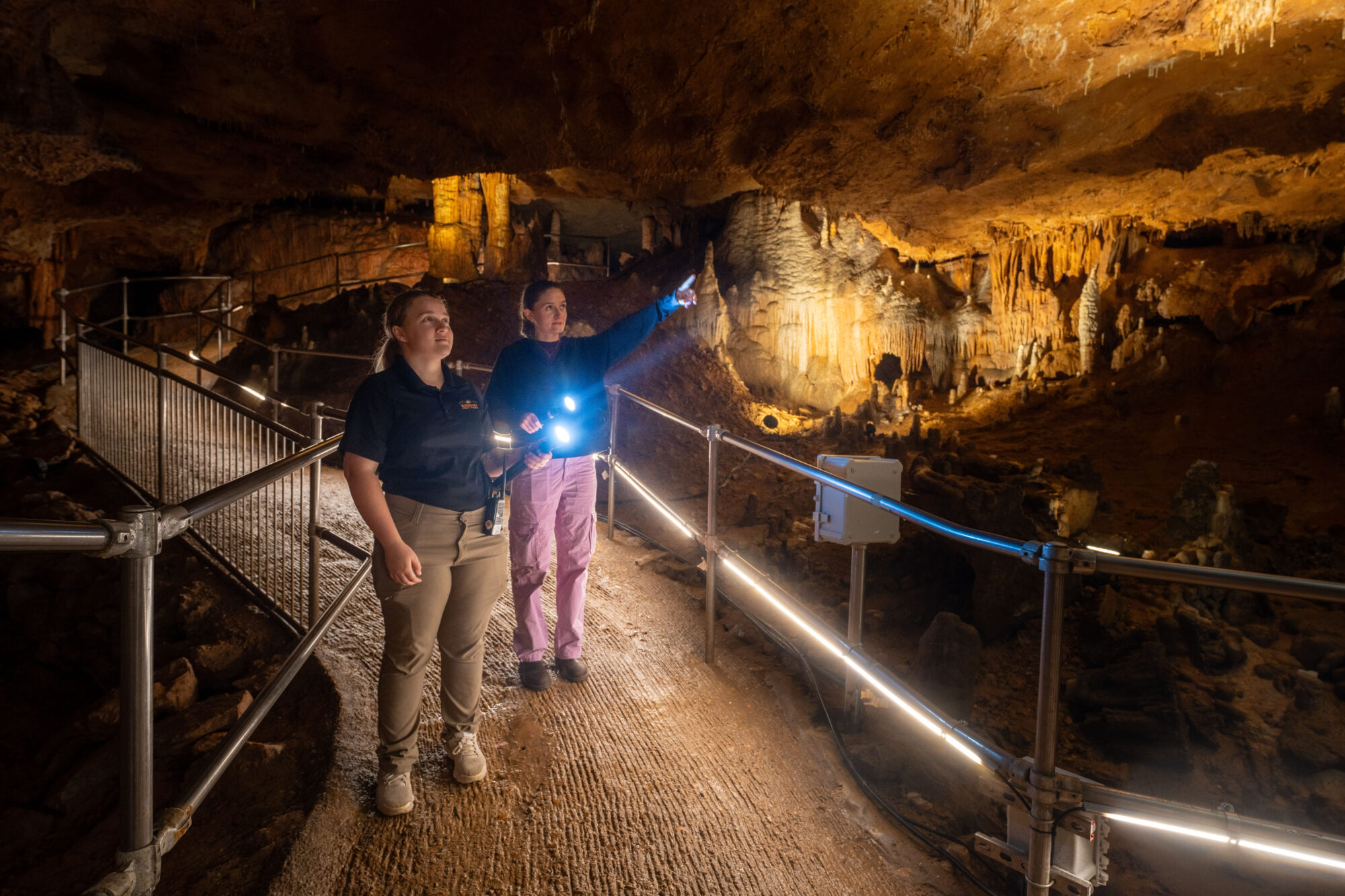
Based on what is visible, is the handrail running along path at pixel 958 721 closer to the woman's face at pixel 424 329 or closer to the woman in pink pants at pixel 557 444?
the woman's face at pixel 424 329

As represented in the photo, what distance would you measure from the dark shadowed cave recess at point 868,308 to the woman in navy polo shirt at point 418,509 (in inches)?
23.6

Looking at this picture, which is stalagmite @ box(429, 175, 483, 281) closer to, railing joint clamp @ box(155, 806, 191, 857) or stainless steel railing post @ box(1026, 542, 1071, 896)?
railing joint clamp @ box(155, 806, 191, 857)

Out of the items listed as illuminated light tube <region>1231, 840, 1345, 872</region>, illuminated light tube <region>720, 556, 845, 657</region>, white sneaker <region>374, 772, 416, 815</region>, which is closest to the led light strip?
illuminated light tube <region>1231, 840, 1345, 872</region>

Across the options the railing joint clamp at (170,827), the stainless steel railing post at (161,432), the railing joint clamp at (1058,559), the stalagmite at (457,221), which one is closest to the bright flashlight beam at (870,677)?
the railing joint clamp at (1058,559)

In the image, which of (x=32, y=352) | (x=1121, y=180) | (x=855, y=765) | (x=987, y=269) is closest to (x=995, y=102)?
(x=1121, y=180)

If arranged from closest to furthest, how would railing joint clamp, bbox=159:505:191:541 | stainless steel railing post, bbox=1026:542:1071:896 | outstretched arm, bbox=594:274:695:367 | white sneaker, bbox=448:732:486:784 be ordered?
railing joint clamp, bbox=159:505:191:541
stainless steel railing post, bbox=1026:542:1071:896
white sneaker, bbox=448:732:486:784
outstretched arm, bbox=594:274:695:367

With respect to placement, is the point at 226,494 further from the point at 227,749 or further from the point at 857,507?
the point at 857,507

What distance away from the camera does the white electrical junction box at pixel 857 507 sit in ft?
11.0

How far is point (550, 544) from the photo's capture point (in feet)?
11.3

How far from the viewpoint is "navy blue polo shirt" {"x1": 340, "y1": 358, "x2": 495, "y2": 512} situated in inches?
89.7

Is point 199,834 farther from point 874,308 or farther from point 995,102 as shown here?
point 874,308

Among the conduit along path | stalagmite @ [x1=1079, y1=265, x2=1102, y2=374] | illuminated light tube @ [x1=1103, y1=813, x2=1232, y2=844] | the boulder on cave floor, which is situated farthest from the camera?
stalagmite @ [x1=1079, y1=265, x2=1102, y2=374]

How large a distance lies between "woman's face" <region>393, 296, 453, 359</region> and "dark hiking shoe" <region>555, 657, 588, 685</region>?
1879 millimetres

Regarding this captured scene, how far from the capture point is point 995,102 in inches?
291
